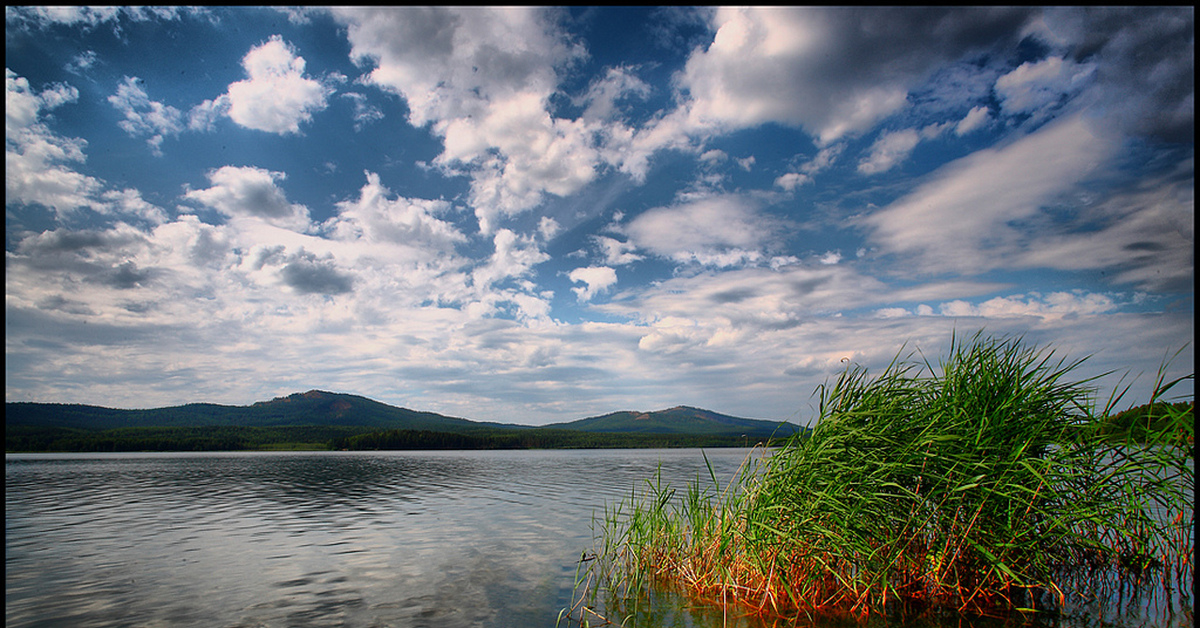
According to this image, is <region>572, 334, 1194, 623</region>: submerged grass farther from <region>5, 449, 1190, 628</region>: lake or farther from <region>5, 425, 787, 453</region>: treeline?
<region>5, 425, 787, 453</region>: treeline

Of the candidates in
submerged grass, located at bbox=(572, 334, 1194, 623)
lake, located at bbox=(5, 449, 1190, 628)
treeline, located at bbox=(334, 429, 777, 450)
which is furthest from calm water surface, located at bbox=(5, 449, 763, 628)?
treeline, located at bbox=(334, 429, 777, 450)

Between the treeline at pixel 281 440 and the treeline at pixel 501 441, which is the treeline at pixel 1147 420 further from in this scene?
the treeline at pixel 501 441

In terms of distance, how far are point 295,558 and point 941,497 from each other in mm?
18809

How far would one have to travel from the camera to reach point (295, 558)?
18141mm

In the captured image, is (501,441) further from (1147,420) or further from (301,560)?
(1147,420)

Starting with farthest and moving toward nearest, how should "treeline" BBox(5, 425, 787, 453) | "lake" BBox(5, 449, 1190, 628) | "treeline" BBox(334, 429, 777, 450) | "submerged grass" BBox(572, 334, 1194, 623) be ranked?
"treeline" BBox(334, 429, 777, 450), "treeline" BBox(5, 425, 787, 453), "lake" BBox(5, 449, 1190, 628), "submerged grass" BBox(572, 334, 1194, 623)

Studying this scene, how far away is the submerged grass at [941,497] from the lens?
10.1m

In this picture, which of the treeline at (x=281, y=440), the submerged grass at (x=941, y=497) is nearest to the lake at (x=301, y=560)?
the submerged grass at (x=941, y=497)

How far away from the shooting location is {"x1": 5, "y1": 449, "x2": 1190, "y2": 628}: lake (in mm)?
12289

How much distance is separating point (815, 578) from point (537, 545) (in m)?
11.5

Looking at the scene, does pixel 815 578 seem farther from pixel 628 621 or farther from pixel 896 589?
pixel 628 621

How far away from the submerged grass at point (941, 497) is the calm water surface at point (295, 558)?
495 centimetres

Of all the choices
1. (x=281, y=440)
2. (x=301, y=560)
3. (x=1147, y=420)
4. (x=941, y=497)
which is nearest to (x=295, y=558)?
(x=301, y=560)

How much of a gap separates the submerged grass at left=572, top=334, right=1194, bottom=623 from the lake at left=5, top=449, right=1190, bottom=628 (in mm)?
1877
